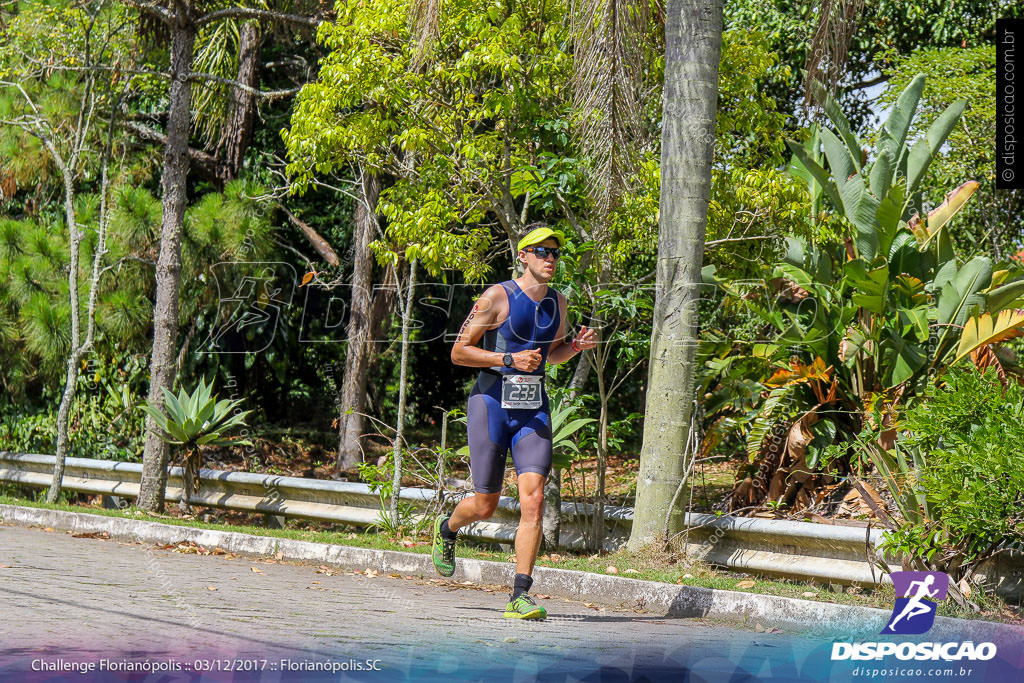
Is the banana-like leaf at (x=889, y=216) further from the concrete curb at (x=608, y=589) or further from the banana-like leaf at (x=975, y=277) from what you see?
the concrete curb at (x=608, y=589)

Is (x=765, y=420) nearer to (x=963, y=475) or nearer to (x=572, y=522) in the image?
Answer: (x=572, y=522)

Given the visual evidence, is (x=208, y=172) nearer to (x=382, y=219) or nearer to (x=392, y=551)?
(x=382, y=219)

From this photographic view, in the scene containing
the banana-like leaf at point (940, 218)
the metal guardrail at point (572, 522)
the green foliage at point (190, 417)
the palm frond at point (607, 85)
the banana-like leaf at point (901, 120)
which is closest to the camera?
the metal guardrail at point (572, 522)

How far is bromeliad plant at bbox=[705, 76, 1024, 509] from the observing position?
10.0 meters

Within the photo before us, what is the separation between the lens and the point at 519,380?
6.27 metres

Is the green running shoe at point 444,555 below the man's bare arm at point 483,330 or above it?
below

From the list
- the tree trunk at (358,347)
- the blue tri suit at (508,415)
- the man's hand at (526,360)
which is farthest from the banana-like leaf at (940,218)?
the tree trunk at (358,347)

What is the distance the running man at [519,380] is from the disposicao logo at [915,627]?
1.80 metres

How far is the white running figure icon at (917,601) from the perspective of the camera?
600cm

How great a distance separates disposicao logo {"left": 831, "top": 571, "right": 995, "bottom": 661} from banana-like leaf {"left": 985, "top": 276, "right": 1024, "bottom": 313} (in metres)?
4.64

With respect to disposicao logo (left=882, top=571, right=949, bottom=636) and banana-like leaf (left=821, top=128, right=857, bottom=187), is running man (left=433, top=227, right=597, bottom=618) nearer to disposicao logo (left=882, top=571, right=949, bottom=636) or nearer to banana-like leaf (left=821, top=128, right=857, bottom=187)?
disposicao logo (left=882, top=571, right=949, bottom=636)

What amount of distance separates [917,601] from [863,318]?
4789 millimetres

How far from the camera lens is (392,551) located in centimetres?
845

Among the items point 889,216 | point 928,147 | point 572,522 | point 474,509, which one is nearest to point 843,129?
point 928,147
